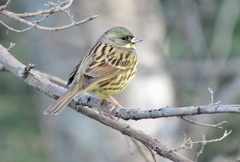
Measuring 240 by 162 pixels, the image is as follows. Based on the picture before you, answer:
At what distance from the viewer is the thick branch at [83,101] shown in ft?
13.5

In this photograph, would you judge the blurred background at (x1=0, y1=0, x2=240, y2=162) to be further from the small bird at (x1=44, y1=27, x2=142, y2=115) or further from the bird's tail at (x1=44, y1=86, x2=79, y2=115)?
the bird's tail at (x1=44, y1=86, x2=79, y2=115)

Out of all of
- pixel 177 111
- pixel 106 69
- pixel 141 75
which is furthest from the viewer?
pixel 141 75

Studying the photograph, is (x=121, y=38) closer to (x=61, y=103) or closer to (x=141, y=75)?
(x=61, y=103)

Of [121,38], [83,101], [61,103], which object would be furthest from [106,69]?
[61,103]

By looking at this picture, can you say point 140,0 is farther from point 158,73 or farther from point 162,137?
point 162,137

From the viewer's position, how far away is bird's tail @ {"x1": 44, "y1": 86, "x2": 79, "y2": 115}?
14.9 ft

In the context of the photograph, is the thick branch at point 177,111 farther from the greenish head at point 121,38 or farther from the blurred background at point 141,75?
the blurred background at point 141,75

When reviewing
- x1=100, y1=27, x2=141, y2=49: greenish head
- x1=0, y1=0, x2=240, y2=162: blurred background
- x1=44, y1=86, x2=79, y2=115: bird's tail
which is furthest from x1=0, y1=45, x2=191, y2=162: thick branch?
x1=0, y1=0, x2=240, y2=162: blurred background

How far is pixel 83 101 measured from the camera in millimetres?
4613

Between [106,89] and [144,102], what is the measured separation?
356 centimetres

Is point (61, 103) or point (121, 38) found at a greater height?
point (121, 38)

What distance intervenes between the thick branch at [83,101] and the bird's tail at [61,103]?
0.04 meters

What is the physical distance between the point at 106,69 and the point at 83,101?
858 millimetres

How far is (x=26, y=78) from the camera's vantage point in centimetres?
446
